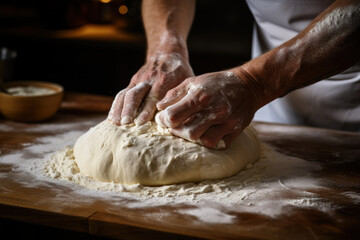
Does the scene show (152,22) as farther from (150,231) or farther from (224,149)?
(150,231)

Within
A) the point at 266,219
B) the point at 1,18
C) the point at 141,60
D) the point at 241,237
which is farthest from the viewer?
the point at 1,18

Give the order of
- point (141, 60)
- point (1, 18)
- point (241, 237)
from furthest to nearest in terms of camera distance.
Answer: point (1, 18), point (141, 60), point (241, 237)

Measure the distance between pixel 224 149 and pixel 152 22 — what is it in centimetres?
91

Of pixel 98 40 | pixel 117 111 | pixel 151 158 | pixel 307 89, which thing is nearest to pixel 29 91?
pixel 117 111

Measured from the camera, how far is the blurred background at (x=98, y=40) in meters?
3.55

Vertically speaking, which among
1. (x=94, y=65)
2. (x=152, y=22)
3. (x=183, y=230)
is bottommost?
(x=94, y=65)

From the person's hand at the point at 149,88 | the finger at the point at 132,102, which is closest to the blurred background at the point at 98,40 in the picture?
the person's hand at the point at 149,88

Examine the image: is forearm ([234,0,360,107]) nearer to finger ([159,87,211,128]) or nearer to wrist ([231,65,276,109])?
wrist ([231,65,276,109])

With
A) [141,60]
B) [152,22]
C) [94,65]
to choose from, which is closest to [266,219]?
[152,22]

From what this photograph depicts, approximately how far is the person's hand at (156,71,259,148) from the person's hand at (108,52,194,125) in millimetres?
135

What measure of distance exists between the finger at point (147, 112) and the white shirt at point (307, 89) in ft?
2.69

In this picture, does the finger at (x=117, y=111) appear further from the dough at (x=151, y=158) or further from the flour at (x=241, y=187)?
the flour at (x=241, y=187)

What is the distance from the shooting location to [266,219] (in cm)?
118

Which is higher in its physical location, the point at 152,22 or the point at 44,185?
the point at 152,22
